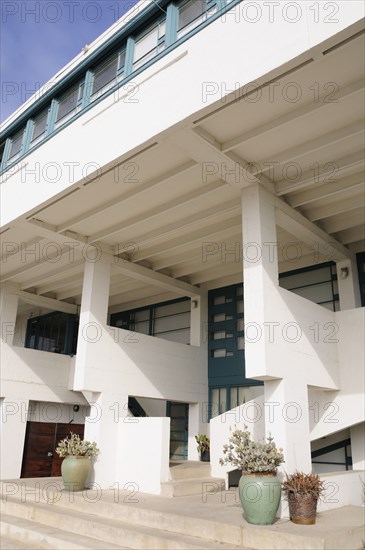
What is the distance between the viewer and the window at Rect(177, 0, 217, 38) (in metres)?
6.55

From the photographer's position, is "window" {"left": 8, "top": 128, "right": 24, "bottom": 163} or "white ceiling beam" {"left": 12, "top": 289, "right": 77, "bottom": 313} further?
"white ceiling beam" {"left": 12, "top": 289, "right": 77, "bottom": 313}

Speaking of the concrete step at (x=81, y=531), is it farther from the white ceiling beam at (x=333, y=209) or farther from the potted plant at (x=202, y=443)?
the white ceiling beam at (x=333, y=209)

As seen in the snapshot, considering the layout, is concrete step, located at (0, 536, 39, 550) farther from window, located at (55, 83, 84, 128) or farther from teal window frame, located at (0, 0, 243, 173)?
window, located at (55, 83, 84, 128)

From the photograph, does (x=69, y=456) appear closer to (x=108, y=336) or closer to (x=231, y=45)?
(x=108, y=336)

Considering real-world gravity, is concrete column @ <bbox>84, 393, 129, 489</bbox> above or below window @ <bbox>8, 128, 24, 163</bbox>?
below

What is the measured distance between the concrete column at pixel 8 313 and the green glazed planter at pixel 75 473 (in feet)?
14.5

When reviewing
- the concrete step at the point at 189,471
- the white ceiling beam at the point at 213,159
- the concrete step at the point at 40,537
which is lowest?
the concrete step at the point at 40,537

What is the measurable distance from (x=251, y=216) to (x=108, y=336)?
14.2 ft

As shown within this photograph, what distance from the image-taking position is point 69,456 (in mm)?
8656

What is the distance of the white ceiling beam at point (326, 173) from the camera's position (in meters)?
6.95

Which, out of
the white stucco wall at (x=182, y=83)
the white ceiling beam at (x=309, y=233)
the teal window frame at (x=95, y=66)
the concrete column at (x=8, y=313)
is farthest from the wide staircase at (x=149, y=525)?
the teal window frame at (x=95, y=66)

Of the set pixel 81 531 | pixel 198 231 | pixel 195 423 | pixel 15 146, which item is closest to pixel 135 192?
pixel 198 231

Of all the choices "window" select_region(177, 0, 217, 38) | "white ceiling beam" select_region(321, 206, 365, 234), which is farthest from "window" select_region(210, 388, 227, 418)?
"window" select_region(177, 0, 217, 38)

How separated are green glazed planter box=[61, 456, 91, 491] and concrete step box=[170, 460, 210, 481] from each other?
1658 mm
